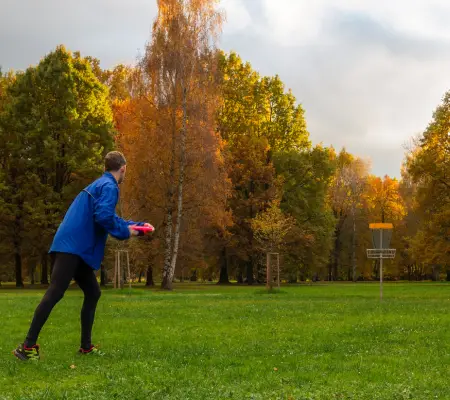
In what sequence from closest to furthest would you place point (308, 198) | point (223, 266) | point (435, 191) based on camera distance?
point (435, 191)
point (223, 266)
point (308, 198)

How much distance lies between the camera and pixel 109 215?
286 inches

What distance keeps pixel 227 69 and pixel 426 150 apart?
20.7 metres

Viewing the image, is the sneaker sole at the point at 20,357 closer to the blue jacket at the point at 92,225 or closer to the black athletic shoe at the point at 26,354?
the black athletic shoe at the point at 26,354

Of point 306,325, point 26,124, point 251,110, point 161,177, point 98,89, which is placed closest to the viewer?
point 306,325

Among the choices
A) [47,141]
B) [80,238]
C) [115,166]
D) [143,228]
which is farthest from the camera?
[47,141]

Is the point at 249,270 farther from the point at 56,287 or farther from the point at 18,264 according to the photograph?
the point at 56,287

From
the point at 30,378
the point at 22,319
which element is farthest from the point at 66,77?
the point at 30,378

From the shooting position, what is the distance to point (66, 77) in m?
45.6

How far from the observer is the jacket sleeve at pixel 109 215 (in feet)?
23.9

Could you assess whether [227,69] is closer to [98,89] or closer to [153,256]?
[98,89]

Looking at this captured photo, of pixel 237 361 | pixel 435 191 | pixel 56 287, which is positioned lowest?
pixel 237 361

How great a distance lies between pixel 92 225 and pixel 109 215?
1.19 ft

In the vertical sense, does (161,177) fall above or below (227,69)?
below

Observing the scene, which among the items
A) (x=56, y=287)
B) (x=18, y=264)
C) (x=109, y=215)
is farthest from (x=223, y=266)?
(x=109, y=215)
